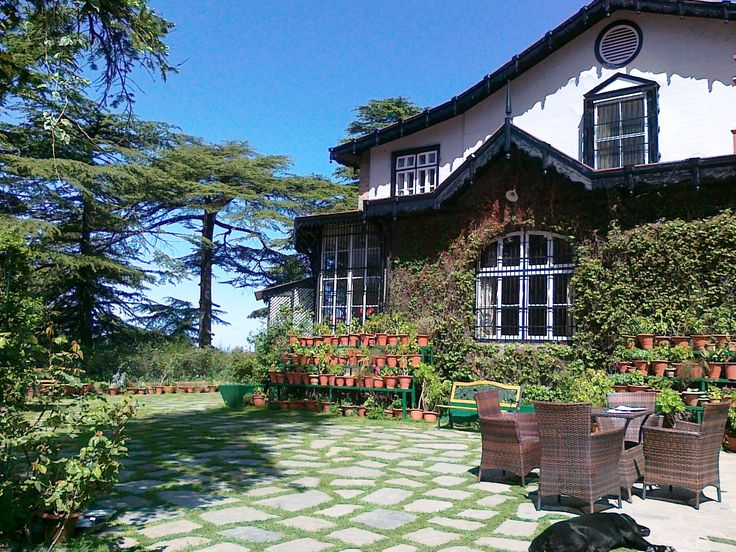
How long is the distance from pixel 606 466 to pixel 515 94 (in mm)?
10610

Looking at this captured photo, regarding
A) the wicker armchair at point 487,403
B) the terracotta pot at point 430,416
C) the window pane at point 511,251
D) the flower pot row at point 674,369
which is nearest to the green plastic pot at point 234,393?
the terracotta pot at point 430,416

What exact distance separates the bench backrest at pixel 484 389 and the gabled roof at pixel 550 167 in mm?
4058

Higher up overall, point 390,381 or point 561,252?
point 561,252

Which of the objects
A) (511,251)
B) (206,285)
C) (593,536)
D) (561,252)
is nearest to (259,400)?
(511,251)

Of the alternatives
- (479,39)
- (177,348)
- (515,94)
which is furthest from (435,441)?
(177,348)

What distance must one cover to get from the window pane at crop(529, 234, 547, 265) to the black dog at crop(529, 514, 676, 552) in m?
8.49

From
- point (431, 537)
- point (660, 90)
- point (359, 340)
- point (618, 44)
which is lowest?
point (431, 537)

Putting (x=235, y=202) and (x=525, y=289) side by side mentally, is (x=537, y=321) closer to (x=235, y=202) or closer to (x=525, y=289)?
(x=525, y=289)

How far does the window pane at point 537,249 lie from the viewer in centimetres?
1254

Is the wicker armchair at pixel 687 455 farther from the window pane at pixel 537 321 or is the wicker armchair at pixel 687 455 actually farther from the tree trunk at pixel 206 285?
the tree trunk at pixel 206 285

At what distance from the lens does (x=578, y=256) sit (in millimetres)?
11703

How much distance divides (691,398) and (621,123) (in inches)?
238

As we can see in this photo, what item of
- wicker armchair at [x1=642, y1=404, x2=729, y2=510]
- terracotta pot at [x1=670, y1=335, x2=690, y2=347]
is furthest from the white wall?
wicker armchair at [x1=642, y1=404, x2=729, y2=510]

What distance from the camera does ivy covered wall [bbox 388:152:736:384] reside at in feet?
34.4
